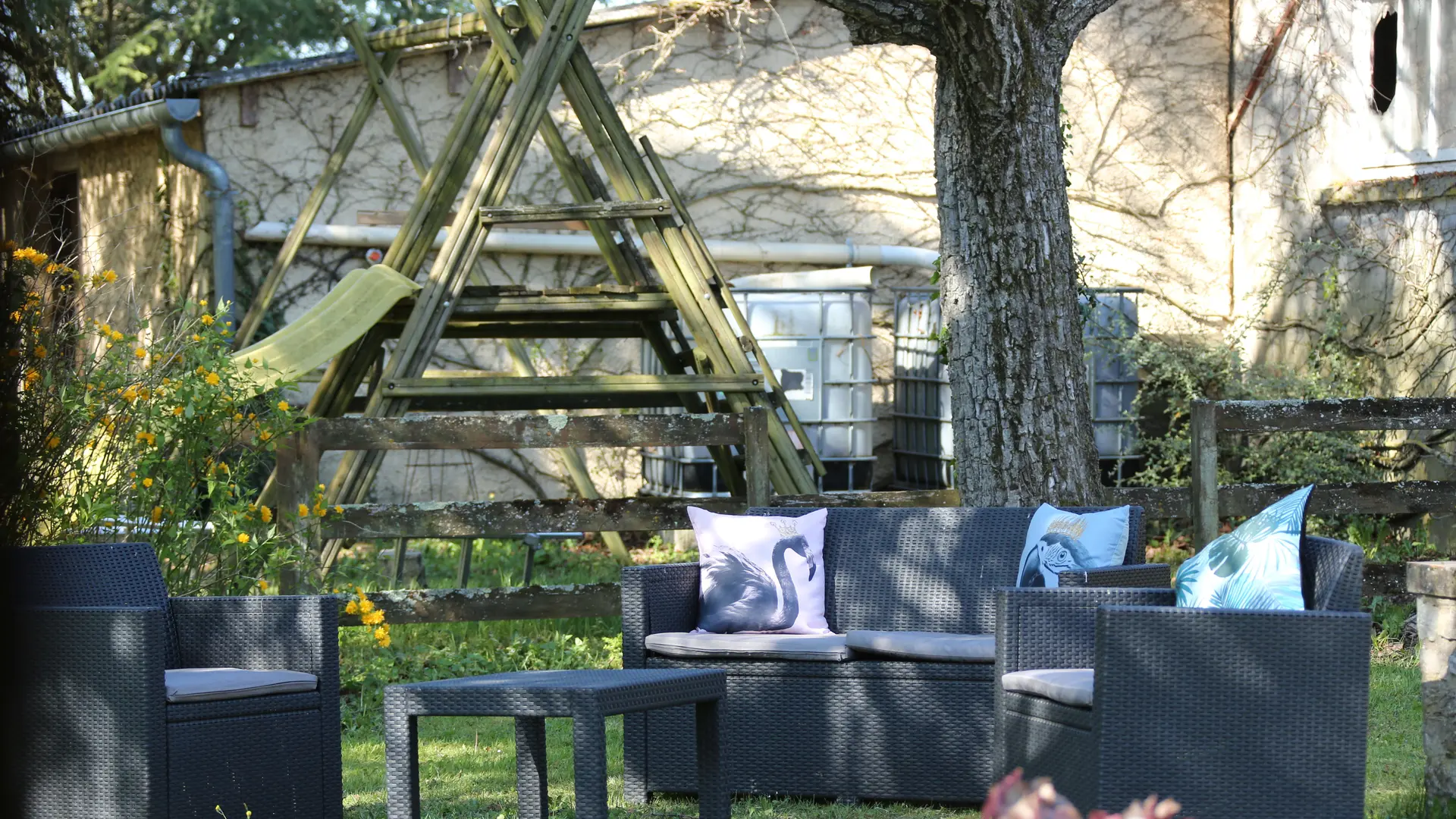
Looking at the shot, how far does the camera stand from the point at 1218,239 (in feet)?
33.0

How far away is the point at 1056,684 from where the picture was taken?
333 centimetres

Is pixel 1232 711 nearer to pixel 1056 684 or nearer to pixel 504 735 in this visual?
pixel 1056 684

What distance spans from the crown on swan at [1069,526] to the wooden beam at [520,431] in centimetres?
204

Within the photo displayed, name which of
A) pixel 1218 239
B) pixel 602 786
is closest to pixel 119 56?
pixel 1218 239

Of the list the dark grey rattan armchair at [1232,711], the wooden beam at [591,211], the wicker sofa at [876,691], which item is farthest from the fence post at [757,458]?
the dark grey rattan armchair at [1232,711]

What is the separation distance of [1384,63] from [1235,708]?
22.9ft

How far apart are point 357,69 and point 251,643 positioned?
654 centimetres

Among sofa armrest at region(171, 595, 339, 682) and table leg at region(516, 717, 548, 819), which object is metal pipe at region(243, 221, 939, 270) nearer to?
sofa armrest at region(171, 595, 339, 682)

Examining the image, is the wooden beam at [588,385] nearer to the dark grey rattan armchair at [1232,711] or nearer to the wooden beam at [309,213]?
the wooden beam at [309,213]

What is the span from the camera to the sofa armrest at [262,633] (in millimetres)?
3711

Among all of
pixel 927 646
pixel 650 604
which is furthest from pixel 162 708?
pixel 927 646

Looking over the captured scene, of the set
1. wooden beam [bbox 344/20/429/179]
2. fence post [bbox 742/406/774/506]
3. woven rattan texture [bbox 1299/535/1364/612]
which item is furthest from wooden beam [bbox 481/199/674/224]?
woven rattan texture [bbox 1299/535/1364/612]

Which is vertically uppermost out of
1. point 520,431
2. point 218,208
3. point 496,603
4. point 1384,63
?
point 1384,63

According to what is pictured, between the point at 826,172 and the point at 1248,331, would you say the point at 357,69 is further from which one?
the point at 1248,331
